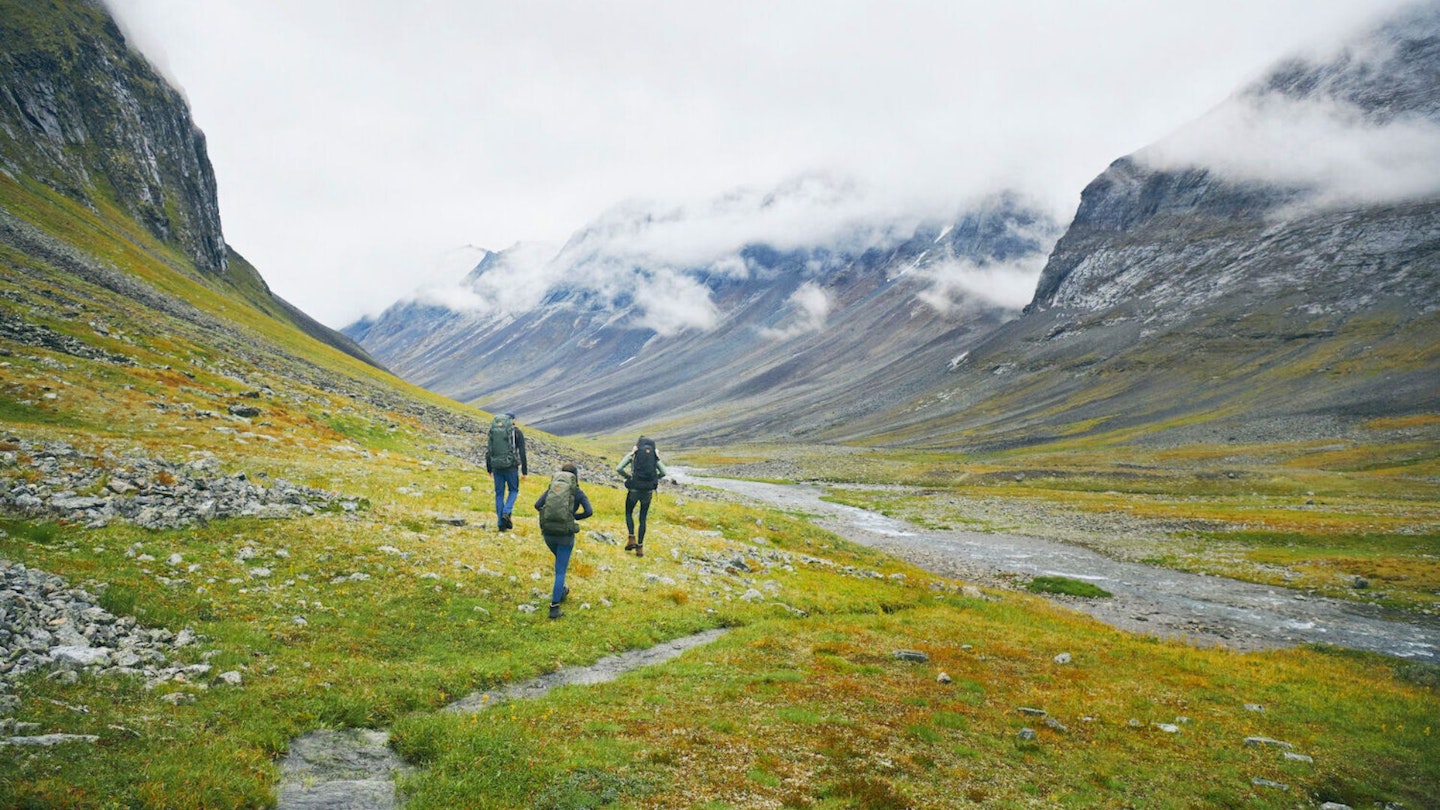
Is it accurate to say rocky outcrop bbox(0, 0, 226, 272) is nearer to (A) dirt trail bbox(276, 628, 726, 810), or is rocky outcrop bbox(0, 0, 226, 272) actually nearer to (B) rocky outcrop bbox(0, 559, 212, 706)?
(B) rocky outcrop bbox(0, 559, 212, 706)

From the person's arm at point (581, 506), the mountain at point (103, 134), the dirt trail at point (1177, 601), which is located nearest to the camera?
the person's arm at point (581, 506)

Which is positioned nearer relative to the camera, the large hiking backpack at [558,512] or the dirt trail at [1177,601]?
the large hiking backpack at [558,512]

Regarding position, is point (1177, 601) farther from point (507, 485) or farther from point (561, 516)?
point (561, 516)

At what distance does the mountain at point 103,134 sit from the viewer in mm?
103875

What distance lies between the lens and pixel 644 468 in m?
25.6

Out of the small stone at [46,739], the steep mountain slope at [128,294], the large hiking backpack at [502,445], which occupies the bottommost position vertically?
the small stone at [46,739]

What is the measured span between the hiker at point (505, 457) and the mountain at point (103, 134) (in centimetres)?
11014

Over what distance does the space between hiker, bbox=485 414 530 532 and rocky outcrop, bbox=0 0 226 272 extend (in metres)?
116

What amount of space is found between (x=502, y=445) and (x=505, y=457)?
52cm

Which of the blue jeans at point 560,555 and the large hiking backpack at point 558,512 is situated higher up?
the large hiking backpack at point 558,512

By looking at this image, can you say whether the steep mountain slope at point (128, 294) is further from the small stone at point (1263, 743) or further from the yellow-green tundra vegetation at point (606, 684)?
the small stone at point (1263, 743)

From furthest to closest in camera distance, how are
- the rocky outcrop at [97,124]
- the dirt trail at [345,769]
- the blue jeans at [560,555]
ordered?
the rocky outcrop at [97,124], the blue jeans at [560,555], the dirt trail at [345,769]

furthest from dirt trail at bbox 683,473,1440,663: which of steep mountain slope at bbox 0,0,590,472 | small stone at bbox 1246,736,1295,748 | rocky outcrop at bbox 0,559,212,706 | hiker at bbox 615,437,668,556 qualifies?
steep mountain slope at bbox 0,0,590,472

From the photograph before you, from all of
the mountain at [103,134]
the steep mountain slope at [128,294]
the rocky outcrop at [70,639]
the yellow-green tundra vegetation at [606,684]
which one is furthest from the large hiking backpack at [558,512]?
the mountain at [103,134]
